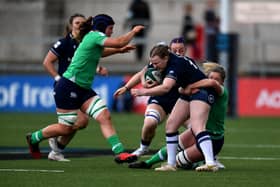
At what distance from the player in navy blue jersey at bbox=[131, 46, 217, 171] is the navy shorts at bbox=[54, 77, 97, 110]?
143 centimetres

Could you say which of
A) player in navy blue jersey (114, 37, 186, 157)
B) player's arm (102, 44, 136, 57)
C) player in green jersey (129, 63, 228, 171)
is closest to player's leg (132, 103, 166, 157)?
player in navy blue jersey (114, 37, 186, 157)

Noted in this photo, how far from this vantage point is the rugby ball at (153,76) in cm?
1392

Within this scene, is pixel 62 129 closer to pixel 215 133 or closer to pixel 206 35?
pixel 215 133

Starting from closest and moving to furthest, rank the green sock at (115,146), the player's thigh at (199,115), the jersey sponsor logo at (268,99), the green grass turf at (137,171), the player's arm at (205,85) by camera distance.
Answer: the green grass turf at (137,171) < the player's thigh at (199,115) < the player's arm at (205,85) < the green sock at (115,146) < the jersey sponsor logo at (268,99)

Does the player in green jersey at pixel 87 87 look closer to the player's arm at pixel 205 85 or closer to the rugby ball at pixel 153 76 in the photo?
the rugby ball at pixel 153 76

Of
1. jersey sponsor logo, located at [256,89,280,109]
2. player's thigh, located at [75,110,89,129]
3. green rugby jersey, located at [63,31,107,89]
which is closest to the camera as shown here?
green rugby jersey, located at [63,31,107,89]

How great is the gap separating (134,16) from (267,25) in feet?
14.5

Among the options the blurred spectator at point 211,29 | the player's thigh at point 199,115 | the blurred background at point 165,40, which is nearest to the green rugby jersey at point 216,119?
the player's thigh at point 199,115

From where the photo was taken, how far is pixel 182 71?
520 inches

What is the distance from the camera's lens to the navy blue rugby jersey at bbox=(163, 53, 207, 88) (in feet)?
43.1

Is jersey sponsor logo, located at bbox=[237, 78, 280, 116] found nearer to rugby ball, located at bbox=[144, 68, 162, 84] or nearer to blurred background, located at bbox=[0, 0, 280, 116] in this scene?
blurred background, located at bbox=[0, 0, 280, 116]

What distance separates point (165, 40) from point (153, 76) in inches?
716

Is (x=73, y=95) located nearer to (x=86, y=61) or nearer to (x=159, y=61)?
(x=86, y=61)

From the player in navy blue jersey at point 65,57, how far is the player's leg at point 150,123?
3.10ft
